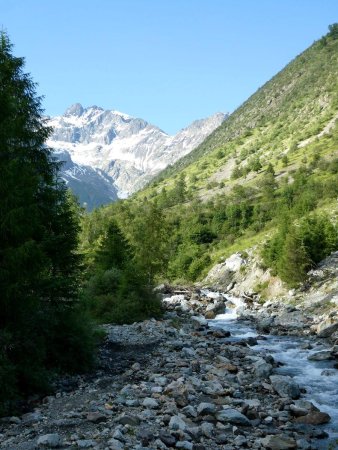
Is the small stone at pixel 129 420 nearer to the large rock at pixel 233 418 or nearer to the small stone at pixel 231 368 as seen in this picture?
the large rock at pixel 233 418

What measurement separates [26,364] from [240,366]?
1291 centimetres

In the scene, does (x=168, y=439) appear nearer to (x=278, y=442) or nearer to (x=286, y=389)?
(x=278, y=442)

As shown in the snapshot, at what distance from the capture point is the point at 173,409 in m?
16.7

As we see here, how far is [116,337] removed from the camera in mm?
31734

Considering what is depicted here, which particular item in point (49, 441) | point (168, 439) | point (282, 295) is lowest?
point (282, 295)

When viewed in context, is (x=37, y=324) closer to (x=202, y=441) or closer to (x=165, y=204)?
(x=202, y=441)

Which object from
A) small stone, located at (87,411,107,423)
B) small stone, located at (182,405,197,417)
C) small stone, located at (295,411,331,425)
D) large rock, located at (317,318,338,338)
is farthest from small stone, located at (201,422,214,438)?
large rock, located at (317,318,338,338)

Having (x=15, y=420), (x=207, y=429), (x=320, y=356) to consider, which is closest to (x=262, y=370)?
(x=320, y=356)

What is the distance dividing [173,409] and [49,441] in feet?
17.8

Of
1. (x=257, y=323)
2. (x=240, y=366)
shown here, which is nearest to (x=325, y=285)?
(x=257, y=323)

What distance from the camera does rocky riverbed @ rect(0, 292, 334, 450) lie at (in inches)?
547

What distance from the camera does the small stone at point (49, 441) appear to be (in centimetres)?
1276

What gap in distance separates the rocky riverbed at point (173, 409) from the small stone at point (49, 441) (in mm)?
30

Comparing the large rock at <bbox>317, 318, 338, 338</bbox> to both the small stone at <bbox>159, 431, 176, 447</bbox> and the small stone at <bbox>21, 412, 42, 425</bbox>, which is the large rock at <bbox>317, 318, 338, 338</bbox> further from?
the small stone at <bbox>21, 412, 42, 425</bbox>
